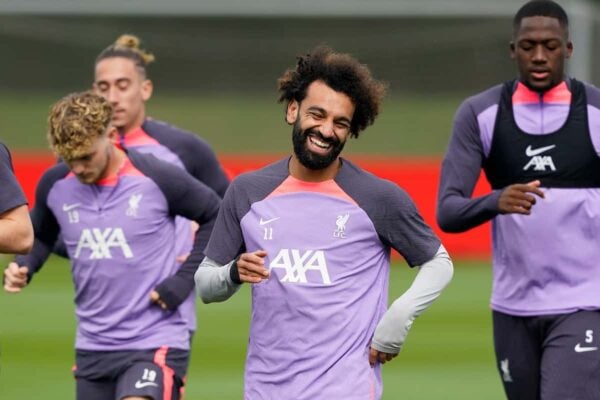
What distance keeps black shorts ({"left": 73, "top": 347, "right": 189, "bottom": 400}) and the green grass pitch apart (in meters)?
3.23

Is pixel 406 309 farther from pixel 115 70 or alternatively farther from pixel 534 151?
pixel 115 70

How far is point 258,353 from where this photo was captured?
5742mm

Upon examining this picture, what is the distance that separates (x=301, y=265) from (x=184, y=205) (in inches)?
74.0

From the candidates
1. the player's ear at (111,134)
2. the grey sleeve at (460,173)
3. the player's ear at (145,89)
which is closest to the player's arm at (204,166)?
the player's ear at (145,89)

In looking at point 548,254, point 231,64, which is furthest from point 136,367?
point 231,64

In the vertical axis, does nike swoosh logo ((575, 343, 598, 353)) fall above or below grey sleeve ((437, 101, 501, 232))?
below

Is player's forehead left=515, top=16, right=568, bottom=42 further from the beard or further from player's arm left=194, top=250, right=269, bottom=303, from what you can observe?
player's arm left=194, top=250, right=269, bottom=303

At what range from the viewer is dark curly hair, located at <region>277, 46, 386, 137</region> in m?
5.89

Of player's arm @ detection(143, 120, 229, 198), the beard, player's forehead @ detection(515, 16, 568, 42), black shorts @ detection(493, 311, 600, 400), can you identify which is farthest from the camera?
player's arm @ detection(143, 120, 229, 198)

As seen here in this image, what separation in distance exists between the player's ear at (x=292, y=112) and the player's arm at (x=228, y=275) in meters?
0.66

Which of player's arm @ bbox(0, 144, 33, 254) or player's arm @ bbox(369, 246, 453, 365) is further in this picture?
player's arm @ bbox(0, 144, 33, 254)

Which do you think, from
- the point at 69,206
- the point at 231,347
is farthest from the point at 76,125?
the point at 231,347

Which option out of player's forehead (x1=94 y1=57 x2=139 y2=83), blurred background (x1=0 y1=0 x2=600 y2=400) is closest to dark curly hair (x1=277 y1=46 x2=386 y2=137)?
player's forehead (x1=94 y1=57 x2=139 y2=83)

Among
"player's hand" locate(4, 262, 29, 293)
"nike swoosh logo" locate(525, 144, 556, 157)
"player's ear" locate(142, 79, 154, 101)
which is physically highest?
"player's ear" locate(142, 79, 154, 101)
